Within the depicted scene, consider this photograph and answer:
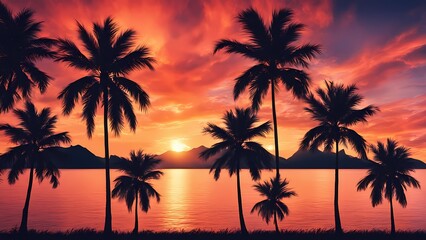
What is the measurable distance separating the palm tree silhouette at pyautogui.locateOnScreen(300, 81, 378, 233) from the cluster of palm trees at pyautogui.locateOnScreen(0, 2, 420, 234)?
73 mm

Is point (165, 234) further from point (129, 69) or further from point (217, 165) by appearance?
point (129, 69)

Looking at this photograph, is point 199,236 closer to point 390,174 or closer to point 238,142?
point 238,142

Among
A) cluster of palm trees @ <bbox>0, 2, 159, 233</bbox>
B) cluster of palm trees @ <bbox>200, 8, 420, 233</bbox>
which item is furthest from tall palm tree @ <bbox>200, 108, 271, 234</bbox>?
cluster of palm trees @ <bbox>0, 2, 159, 233</bbox>

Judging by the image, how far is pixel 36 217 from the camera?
8681cm

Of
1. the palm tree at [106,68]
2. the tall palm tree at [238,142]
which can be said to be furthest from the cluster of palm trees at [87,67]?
the tall palm tree at [238,142]

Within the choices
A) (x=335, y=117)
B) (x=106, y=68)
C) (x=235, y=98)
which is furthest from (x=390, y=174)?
(x=106, y=68)

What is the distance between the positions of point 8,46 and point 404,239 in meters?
28.5

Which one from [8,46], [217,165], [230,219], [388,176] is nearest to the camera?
[8,46]

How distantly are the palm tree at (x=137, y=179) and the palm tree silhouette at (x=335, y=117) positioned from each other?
16072mm

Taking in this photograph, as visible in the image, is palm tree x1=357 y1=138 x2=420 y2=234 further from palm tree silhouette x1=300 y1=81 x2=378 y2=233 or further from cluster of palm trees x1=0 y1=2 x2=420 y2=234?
palm tree silhouette x1=300 y1=81 x2=378 y2=233

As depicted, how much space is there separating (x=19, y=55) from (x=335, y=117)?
72.3 feet

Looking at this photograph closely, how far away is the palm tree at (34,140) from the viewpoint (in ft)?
103

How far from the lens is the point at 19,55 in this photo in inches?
888

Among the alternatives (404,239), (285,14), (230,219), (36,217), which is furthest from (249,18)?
(36,217)
